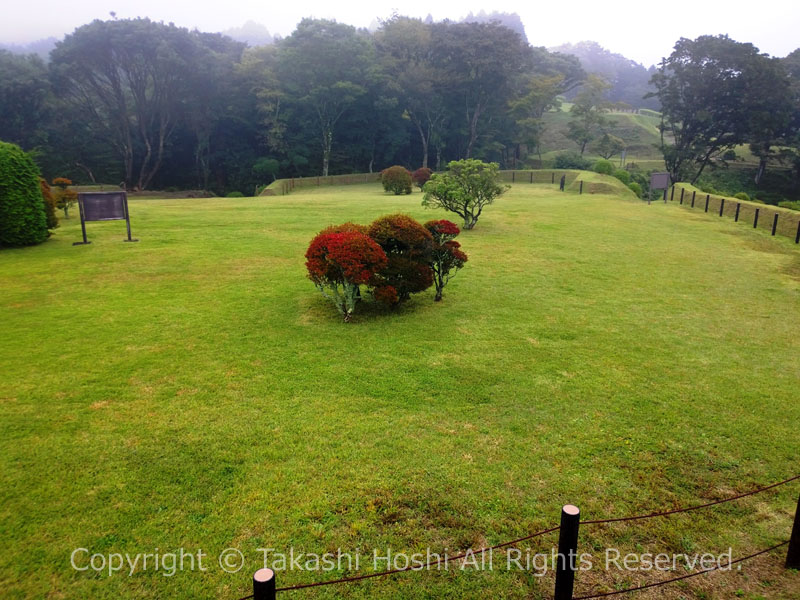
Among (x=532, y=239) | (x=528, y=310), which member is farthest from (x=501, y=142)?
(x=528, y=310)

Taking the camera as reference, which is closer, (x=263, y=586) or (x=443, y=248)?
(x=263, y=586)

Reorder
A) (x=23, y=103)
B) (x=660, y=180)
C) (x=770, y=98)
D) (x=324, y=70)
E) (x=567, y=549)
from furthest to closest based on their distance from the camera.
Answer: (x=324, y=70) → (x=770, y=98) → (x=23, y=103) → (x=660, y=180) → (x=567, y=549)

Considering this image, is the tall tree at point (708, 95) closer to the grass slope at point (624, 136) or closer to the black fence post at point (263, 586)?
the grass slope at point (624, 136)

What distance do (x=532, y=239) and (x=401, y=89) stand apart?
A: 35.2 metres

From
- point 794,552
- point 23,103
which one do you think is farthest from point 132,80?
point 794,552

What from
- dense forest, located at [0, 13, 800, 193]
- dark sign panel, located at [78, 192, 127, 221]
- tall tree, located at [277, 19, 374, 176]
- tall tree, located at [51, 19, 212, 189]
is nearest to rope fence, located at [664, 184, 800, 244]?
dense forest, located at [0, 13, 800, 193]

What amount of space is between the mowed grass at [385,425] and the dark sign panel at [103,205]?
259 centimetres

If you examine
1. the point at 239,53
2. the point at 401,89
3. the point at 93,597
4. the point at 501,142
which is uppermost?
the point at 239,53

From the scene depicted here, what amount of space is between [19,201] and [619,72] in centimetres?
14489

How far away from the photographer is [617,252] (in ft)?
48.7

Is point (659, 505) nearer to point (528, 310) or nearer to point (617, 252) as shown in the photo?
point (528, 310)

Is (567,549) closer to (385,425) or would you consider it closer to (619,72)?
(385,425)

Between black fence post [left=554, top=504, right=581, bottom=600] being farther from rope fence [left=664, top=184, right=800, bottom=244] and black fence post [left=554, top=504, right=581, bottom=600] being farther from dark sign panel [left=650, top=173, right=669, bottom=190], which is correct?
dark sign panel [left=650, top=173, right=669, bottom=190]

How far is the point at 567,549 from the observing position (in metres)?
2.84
